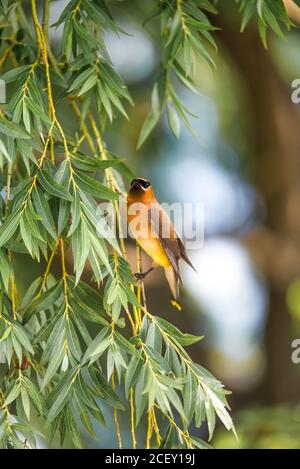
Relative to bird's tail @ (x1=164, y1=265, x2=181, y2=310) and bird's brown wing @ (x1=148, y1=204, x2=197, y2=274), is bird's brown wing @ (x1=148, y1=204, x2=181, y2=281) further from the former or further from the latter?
bird's tail @ (x1=164, y1=265, x2=181, y2=310)

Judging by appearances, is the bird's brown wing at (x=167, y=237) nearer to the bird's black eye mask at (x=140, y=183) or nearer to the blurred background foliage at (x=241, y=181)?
the bird's black eye mask at (x=140, y=183)

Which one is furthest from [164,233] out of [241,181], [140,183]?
[241,181]

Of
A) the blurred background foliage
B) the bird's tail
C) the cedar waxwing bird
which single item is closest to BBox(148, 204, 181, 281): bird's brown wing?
the cedar waxwing bird

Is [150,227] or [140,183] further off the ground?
[140,183]

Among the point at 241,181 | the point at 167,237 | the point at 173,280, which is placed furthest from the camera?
the point at 241,181

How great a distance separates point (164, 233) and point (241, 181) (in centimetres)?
249

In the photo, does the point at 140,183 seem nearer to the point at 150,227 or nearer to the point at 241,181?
the point at 150,227

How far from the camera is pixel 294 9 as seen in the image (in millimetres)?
3033

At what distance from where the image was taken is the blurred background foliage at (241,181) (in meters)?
4.02

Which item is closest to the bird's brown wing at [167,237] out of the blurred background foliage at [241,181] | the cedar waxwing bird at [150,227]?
the cedar waxwing bird at [150,227]

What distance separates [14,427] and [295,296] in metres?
2.56

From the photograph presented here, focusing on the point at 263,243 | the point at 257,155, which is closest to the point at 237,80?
the point at 257,155

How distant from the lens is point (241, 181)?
14.7 feet
